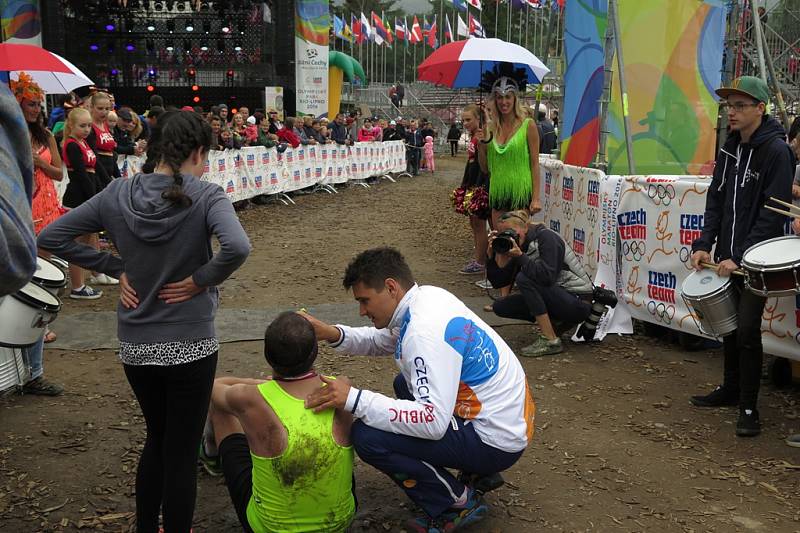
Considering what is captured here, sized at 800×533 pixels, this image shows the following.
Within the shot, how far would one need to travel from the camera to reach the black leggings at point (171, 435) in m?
2.82

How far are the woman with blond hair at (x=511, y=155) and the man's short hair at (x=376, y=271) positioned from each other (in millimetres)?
4014

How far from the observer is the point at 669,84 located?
843cm

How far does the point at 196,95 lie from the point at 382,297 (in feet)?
82.1

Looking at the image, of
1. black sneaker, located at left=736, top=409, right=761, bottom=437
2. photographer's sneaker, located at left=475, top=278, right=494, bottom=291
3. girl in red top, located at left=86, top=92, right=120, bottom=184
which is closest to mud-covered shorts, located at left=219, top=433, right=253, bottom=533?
black sneaker, located at left=736, top=409, right=761, bottom=437

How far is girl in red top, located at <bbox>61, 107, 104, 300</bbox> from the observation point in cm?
720

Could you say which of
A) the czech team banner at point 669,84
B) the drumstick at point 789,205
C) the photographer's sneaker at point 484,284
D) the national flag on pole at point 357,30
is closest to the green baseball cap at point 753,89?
the drumstick at point 789,205

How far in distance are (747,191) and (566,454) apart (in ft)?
6.32

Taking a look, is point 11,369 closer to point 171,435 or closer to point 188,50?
point 171,435

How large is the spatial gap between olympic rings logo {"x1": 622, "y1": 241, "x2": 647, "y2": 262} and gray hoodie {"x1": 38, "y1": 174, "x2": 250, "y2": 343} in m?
4.46

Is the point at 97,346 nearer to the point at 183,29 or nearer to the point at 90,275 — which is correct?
the point at 90,275

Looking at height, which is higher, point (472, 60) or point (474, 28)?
point (474, 28)

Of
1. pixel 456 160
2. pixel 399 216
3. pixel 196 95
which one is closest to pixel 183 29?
pixel 196 95

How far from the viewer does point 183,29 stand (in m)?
26.3

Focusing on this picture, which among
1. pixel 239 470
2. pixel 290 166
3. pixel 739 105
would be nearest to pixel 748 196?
pixel 739 105
